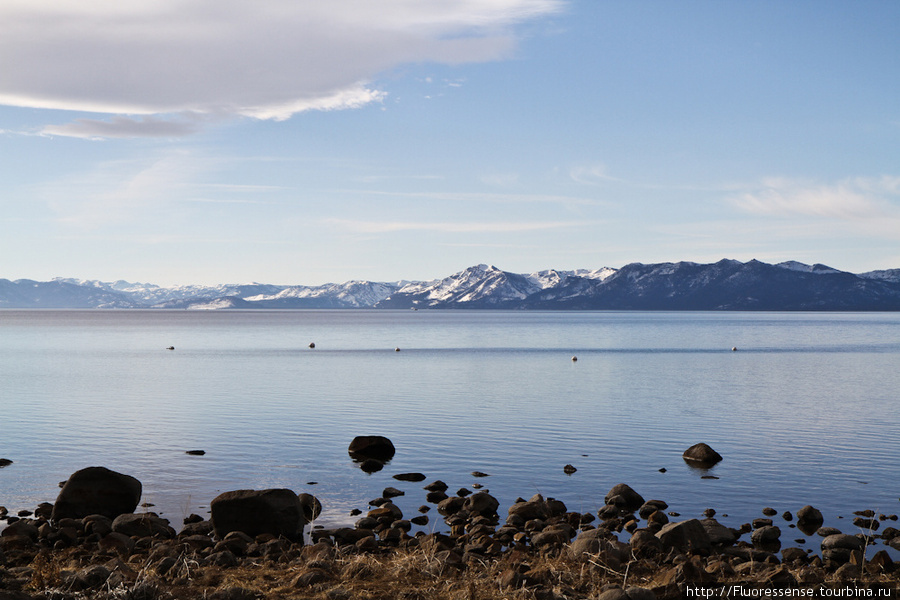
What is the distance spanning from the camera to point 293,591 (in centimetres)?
1428

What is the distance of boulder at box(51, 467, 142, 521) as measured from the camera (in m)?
23.5

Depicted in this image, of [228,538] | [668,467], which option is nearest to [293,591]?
[228,538]

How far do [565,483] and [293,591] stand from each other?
1690cm

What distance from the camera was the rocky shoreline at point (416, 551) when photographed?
46.8 ft

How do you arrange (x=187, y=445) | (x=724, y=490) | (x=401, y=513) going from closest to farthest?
(x=401, y=513) → (x=724, y=490) → (x=187, y=445)

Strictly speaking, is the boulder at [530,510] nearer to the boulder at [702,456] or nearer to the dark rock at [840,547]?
the dark rock at [840,547]

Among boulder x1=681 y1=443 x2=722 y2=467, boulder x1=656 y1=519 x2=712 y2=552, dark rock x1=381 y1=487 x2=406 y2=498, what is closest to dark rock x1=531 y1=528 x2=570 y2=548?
boulder x1=656 y1=519 x2=712 y2=552

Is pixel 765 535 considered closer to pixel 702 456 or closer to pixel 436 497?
pixel 436 497

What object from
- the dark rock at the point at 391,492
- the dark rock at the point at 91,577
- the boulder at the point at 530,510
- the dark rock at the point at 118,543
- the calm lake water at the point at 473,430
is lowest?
the calm lake water at the point at 473,430

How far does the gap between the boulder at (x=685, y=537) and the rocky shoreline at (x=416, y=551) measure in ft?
0.12

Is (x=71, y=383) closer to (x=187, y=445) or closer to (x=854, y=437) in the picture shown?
(x=187, y=445)

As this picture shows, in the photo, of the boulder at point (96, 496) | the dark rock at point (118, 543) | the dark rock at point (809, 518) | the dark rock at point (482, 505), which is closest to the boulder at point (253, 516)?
the dark rock at point (118, 543)

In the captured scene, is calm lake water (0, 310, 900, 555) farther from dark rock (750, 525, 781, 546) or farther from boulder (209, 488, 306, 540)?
boulder (209, 488, 306, 540)

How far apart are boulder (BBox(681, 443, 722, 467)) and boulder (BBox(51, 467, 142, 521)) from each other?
2168cm
